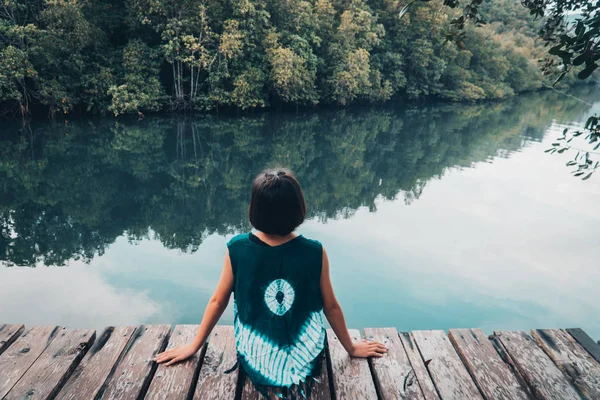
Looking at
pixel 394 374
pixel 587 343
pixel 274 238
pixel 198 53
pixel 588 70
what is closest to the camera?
pixel 588 70

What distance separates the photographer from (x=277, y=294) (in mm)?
1616

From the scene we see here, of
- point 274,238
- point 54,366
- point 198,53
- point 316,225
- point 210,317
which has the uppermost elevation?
point 274,238

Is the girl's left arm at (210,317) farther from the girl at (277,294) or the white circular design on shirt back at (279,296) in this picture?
the white circular design on shirt back at (279,296)

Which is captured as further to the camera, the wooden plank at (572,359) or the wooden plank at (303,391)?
the wooden plank at (572,359)

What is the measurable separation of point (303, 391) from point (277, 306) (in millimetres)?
325

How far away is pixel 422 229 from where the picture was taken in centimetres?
651

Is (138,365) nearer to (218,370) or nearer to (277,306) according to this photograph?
(218,370)

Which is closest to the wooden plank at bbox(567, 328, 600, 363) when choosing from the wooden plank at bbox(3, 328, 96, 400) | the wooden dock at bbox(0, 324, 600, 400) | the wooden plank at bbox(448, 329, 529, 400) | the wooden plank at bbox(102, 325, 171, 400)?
the wooden dock at bbox(0, 324, 600, 400)

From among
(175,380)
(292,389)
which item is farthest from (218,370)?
(292,389)

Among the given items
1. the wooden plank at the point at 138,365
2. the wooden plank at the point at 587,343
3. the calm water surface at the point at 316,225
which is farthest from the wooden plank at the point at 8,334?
the wooden plank at the point at 587,343

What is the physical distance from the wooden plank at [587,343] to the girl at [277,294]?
1271 millimetres

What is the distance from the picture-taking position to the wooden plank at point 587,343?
203cm

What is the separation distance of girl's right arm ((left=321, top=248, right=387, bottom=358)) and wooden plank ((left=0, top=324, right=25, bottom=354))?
1.43m

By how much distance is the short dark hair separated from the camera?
1.47m
